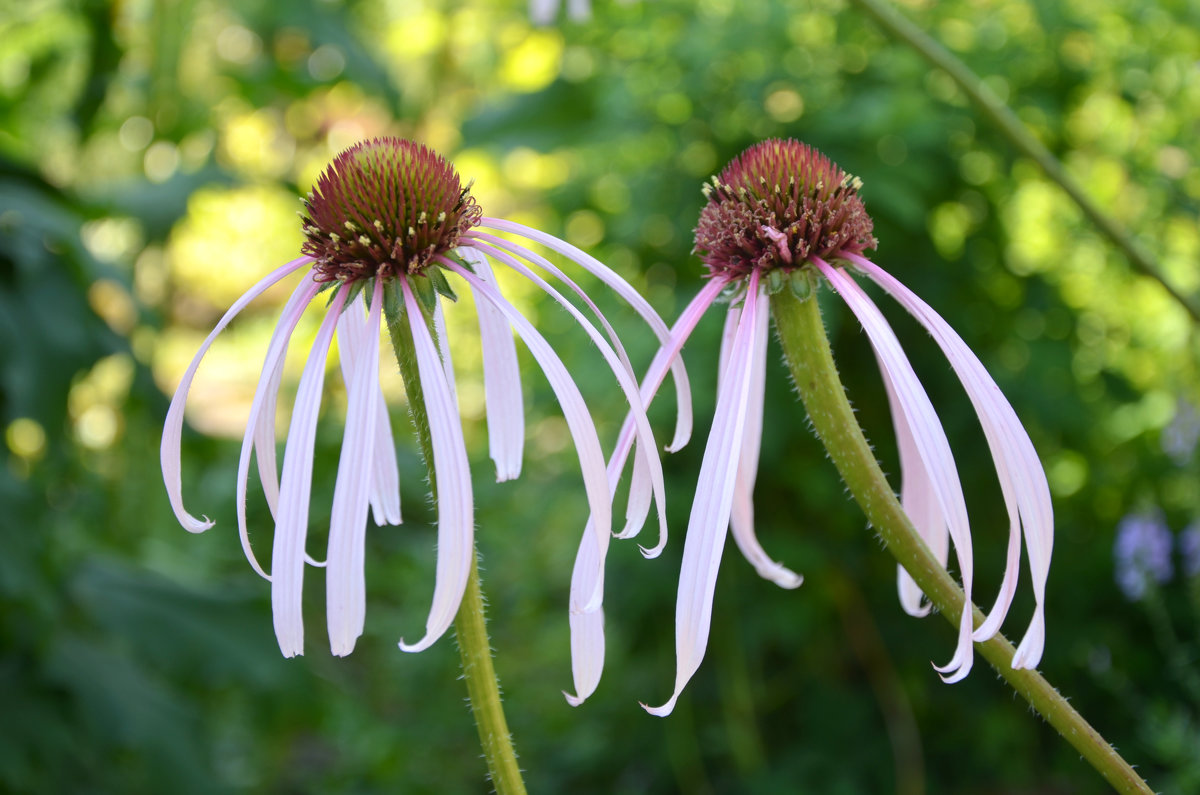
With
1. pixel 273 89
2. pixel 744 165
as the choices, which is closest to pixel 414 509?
pixel 273 89

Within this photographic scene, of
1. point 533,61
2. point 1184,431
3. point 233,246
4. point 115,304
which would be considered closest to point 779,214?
point 1184,431

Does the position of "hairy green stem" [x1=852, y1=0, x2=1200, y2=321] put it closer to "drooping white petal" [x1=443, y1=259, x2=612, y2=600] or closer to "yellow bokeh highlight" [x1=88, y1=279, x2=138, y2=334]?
"drooping white petal" [x1=443, y1=259, x2=612, y2=600]

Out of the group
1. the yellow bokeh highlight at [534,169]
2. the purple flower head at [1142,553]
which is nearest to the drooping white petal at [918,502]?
the purple flower head at [1142,553]

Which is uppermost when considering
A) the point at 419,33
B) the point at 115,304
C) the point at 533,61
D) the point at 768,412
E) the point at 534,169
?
the point at 419,33

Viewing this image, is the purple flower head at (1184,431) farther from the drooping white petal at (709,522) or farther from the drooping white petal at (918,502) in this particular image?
the drooping white petal at (709,522)

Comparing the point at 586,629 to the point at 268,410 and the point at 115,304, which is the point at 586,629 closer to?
the point at 268,410
